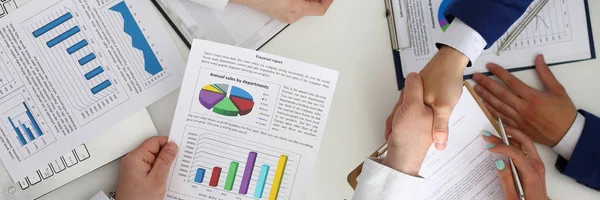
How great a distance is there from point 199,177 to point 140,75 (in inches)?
7.4

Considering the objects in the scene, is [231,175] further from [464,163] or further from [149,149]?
[464,163]

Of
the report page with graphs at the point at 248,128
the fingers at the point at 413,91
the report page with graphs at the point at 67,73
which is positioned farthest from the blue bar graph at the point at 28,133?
the fingers at the point at 413,91

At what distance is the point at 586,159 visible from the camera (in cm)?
93

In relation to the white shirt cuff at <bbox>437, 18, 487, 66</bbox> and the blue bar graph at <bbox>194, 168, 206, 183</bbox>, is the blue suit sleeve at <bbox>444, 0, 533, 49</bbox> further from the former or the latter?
the blue bar graph at <bbox>194, 168, 206, 183</bbox>

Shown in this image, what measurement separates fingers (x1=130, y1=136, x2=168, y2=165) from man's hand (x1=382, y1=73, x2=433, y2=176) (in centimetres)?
36

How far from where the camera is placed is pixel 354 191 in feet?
2.79

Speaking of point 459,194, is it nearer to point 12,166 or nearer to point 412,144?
point 412,144

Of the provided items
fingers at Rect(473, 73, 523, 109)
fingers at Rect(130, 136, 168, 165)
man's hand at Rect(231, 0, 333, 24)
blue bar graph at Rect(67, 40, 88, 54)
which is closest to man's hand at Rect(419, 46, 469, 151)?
fingers at Rect(473, 73, 523, 109)

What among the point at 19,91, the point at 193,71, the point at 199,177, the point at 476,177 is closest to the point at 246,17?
the point at 193,71

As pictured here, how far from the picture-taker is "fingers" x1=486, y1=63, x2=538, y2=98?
917 millimetres

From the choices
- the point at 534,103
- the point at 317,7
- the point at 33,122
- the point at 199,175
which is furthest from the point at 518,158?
the point at 33,122

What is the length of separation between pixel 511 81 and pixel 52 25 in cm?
78

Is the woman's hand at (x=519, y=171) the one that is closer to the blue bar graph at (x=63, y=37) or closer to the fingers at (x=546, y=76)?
the fingers at (x=546, y=76)

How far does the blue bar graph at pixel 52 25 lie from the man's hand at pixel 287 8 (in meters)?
0.26
